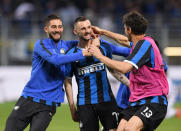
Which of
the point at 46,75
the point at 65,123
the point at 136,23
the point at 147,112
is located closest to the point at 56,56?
the point at 46,75

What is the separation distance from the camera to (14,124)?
6391 mm

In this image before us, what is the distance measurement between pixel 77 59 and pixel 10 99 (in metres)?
8.71

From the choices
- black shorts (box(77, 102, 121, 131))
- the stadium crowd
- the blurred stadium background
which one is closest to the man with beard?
black shorts (box(77, 102, 121, 131))

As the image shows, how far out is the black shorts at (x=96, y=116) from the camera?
21.7ft

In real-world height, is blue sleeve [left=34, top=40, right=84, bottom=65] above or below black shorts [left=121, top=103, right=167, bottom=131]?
above

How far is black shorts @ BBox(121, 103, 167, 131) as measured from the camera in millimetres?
5871

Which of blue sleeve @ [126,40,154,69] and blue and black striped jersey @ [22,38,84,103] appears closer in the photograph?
blue sleeve @ [126,40,154,69]

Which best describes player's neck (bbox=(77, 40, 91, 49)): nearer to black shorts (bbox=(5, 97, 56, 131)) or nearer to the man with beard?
the man with beard

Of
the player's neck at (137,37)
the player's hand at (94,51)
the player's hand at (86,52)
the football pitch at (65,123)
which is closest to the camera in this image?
the player's hand at (94,51)

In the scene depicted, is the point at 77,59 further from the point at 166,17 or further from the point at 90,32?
the point at 166,17

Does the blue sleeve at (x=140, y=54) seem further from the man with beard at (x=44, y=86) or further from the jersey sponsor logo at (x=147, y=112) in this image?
the man with beard at (x=44, y=86)

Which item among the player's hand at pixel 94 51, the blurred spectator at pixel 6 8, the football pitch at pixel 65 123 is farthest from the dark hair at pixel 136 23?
the blurred spectator at pixel 6 8

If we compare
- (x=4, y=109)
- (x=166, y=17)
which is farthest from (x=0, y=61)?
(x=166, y=17)

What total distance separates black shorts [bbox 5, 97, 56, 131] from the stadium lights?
858cm
